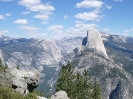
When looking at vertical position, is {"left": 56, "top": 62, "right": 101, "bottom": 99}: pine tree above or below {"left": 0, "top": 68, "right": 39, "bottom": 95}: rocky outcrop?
below

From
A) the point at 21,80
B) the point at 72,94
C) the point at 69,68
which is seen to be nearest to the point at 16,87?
the point at 21,80

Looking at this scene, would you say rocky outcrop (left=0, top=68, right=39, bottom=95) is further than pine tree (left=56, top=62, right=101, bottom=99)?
No

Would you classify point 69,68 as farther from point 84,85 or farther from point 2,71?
point 2,71

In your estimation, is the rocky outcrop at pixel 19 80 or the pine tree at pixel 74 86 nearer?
the rocky outcrop at pixel 19 80

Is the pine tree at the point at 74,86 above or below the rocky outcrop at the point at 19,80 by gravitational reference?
below

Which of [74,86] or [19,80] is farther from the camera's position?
[74,86]

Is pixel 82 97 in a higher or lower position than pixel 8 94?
lower

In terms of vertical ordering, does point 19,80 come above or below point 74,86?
above

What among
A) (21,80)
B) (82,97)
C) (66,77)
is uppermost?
(21,80)
